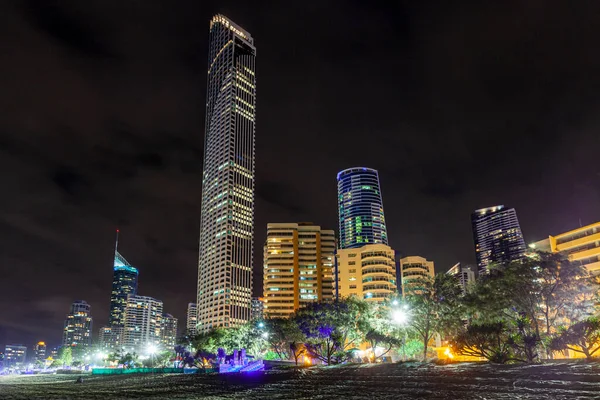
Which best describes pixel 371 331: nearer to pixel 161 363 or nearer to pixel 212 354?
pixel 212 354

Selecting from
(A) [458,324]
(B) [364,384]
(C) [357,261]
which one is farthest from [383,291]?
(B) [364,384]

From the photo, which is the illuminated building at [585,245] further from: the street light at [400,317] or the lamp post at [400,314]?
the street light at [400,317]

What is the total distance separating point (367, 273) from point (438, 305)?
386ft

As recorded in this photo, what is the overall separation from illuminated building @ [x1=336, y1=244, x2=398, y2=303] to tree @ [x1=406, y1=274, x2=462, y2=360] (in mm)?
107855

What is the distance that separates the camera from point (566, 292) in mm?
53281

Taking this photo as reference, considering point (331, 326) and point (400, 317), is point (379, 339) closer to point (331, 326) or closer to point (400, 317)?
point (400, 317)

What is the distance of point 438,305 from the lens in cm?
6531

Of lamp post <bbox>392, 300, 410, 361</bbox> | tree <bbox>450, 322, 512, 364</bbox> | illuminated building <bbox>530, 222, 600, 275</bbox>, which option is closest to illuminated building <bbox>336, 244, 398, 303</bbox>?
illuminated building <bbox>530, 222, 600, 275</bbox>

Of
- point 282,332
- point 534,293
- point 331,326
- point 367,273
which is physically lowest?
point 282,332

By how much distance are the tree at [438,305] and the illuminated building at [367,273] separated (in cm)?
10786

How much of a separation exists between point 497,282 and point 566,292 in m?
7.21

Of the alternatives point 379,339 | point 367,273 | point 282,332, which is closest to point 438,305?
point 379,339

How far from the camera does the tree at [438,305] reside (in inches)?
2564

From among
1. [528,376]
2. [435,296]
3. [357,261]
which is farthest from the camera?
[357,261]
